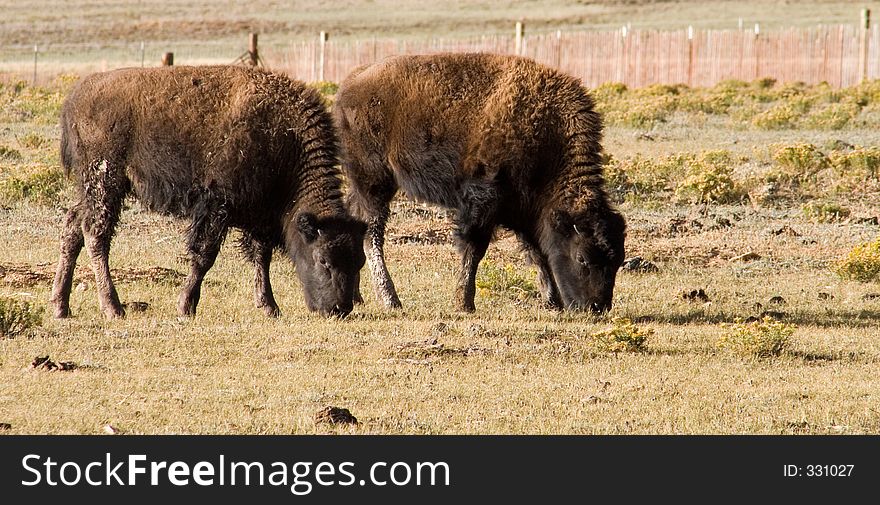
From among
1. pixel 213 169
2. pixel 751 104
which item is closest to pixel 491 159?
pixel 213 169

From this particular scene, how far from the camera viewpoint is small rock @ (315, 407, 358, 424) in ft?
27.2

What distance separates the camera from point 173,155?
1173 cm

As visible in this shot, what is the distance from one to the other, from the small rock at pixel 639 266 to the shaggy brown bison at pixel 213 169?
4.32 metres

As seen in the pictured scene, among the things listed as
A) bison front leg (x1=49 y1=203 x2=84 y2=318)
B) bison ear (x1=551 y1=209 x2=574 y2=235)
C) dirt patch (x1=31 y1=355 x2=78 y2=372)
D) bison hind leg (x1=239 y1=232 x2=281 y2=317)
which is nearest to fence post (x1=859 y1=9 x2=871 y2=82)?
bison ear (x1=551 y1=209 x2=574 y2=235)

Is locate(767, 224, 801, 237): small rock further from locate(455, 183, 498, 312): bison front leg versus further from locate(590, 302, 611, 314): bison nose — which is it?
locate(590, 302, 611, 314): bison nose

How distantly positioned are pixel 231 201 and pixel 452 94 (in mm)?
2341

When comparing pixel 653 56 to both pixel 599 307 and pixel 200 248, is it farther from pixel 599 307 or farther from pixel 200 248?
pixel 200 248

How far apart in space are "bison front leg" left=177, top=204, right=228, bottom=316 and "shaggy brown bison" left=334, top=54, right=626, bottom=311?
1828 millimetres

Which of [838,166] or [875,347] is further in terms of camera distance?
[838,166]

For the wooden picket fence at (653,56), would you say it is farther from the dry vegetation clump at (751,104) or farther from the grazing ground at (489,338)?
the grazing ground at (489,338)

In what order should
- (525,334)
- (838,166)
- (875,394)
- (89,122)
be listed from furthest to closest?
1. (838,166)
2. (89,122)
3. (525,334)
4. (875,394)
